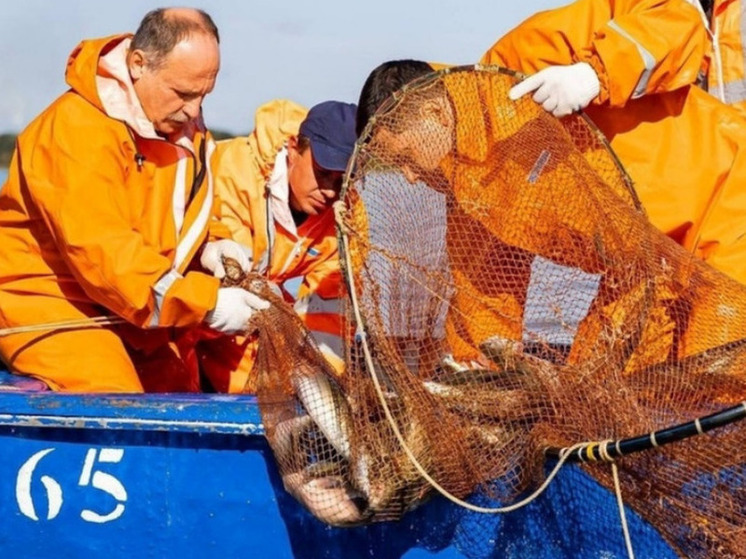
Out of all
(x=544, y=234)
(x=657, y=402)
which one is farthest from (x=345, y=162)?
(x=657, y=402)

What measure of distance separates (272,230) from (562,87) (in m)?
1.44

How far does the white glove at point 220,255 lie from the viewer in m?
5.27

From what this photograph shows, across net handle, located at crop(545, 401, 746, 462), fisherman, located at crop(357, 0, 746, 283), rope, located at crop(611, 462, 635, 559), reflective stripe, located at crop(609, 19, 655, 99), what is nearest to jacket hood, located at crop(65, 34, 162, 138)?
fisherman, located at crop(357, 0, 746, 283)

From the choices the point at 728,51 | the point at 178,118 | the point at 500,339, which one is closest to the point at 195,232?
the point at 178,118

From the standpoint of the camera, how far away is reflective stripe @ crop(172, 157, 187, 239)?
527 centimetres

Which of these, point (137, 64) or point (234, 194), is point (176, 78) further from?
point (234, 194)

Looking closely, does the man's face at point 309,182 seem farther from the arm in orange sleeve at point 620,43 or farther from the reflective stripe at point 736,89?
the reflective stripe at point 736,89

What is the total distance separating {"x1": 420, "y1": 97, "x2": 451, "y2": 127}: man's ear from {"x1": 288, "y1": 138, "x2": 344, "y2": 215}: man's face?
83cm

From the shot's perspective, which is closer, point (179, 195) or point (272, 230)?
point (179, 195)

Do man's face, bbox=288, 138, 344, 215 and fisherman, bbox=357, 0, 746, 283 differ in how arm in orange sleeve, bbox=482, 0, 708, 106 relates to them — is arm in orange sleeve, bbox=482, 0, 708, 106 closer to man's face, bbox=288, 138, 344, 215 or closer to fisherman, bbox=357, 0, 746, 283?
fisherman, bbox=357, 0, 746, 283

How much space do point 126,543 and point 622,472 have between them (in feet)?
5.70

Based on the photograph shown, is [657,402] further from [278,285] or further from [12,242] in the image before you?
[12,242]

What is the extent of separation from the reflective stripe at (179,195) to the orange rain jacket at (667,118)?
1198 millimetres

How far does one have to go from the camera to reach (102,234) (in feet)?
15.5
